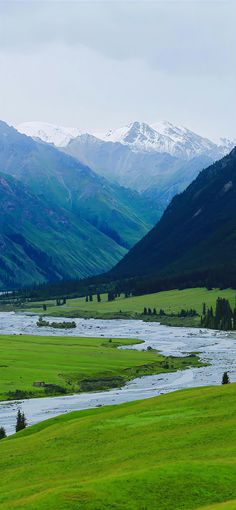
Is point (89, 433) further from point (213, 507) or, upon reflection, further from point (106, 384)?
point (106, 384)

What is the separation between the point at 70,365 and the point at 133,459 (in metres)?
97.9

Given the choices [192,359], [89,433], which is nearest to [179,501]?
[89,433]

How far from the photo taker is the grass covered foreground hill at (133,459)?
39.3m

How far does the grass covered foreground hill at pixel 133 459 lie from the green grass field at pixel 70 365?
46.2 m

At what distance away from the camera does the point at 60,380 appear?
129 m

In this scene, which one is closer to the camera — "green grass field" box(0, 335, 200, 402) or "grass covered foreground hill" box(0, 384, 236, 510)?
"grass covered foreground hill" box(0, 384, 236, 510)

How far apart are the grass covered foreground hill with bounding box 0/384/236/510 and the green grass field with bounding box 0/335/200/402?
46152mm

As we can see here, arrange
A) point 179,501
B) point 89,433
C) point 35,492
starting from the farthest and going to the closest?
point 89,433
point 35,492
point 179,501

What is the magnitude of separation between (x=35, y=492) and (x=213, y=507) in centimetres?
1231

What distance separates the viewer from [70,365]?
147 meters

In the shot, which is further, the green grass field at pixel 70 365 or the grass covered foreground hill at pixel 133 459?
the green grass field at pixel 70 365

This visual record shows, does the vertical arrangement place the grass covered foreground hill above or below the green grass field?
above

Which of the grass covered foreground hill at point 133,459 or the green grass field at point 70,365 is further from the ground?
the grass covered foreground hill at point 133,459

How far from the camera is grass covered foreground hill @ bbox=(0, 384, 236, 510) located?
39.3 meters
